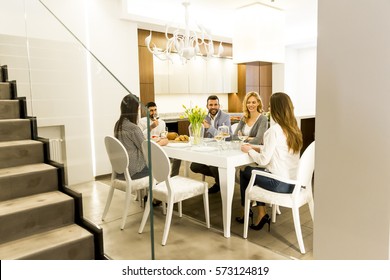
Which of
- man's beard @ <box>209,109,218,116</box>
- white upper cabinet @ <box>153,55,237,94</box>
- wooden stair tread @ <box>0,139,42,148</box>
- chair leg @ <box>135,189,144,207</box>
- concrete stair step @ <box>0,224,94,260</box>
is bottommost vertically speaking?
concrete stair step @ <box>0,224,94,260</box>

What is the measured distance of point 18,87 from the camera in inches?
128

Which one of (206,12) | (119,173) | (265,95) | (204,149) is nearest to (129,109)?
(119,173)

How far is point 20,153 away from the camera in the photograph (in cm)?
264

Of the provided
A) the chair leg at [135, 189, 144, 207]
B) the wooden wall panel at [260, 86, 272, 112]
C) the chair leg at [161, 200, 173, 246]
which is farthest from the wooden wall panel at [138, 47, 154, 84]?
the wooden wall panel at [260, 86, 272, 112]

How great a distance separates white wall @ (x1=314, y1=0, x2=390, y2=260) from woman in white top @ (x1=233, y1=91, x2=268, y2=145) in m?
2.61

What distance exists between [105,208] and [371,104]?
201 centimetres

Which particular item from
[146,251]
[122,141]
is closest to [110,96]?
[122,141]

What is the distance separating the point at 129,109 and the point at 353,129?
4.97 ft

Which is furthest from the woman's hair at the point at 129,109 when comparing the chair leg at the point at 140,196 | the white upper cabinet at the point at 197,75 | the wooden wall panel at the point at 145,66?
the white upper cabinet at the point at 197,75

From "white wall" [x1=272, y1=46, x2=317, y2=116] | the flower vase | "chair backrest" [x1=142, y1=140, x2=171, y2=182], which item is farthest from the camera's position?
"white wall" [x1=272, y1=46, x2=317, y2=116]

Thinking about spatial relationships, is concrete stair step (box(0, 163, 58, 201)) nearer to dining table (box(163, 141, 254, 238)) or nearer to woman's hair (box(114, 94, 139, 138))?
woman's hair (box(114, 94, 139, 138))

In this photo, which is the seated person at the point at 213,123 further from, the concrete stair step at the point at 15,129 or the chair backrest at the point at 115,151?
the concrete stair step at the point at 15,129

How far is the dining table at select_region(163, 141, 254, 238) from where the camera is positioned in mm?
2803

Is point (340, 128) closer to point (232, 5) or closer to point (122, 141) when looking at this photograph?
point (122, 141)
